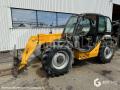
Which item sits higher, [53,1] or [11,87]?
[53,1]

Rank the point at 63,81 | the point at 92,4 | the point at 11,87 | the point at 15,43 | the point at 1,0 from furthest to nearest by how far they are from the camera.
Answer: the point at 92,4, the point at 15,43, the point at 1,0, the point at 63,81, the point at 11,87

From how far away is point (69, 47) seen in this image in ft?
17.7

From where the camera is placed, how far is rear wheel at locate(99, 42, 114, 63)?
6424mm

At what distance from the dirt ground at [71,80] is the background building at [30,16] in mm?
2282

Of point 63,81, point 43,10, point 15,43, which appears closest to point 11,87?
point 63,81

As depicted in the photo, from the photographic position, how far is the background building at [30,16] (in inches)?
306

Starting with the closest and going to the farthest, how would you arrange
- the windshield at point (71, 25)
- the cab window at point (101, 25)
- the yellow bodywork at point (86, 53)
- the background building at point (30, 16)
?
the yellow bodywork at point (86, 53) < the windshield at point (71, 25) < the cab window at point (101, 25) < the background building at point (30, 16)

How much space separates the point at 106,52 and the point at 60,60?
2.48 metres

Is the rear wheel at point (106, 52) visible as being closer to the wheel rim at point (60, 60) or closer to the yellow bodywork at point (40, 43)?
the yellow bodywork at point (40, 43)

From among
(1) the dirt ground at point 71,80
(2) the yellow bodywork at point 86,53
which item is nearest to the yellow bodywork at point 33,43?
(1) the dirt ground at point 71,80

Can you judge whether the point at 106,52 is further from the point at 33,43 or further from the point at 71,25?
the point at 33,43

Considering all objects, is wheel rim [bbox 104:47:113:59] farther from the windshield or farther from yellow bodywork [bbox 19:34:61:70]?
yellow bodywork [bbox 19:34:61:70]

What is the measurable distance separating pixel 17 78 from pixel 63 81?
1.44 meters

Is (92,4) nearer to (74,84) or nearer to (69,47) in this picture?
(69,47)
